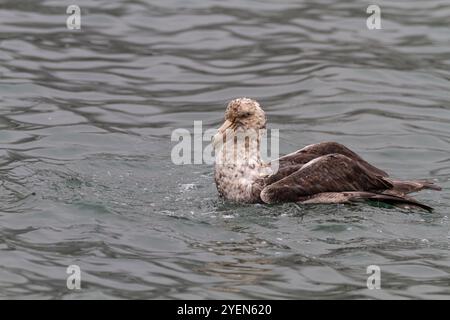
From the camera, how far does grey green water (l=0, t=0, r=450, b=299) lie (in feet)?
40.4

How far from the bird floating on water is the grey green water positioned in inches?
6.3

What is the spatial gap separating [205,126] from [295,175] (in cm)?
442

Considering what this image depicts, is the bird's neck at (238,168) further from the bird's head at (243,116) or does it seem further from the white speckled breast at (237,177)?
the bird's head at (243,116)

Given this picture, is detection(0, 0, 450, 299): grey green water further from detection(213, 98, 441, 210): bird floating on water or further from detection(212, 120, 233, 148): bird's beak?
detection(212, 120, 233, 148): bird's beak

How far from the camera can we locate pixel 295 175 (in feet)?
46.0

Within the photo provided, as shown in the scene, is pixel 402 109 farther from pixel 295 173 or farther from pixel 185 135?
pixel 295 173

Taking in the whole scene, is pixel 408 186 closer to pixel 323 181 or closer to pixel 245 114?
pixel 323 181

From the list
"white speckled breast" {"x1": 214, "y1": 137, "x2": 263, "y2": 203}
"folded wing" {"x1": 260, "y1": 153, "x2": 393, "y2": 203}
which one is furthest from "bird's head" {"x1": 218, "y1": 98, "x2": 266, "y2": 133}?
"folded wing" {"x1": 260, "y1": 153, "x2": 393, "y2": 203}

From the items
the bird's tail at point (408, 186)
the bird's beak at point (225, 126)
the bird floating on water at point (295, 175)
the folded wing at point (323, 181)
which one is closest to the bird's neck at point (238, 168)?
the bird floating on water at point (295, 175)

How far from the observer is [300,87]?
19516 mm

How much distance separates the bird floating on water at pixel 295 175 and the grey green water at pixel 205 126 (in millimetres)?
161

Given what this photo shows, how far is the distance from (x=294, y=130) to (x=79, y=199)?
4.68m

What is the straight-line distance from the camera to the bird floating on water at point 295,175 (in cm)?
1395

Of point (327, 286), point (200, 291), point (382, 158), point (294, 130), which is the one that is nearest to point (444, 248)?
point (327, 286)
